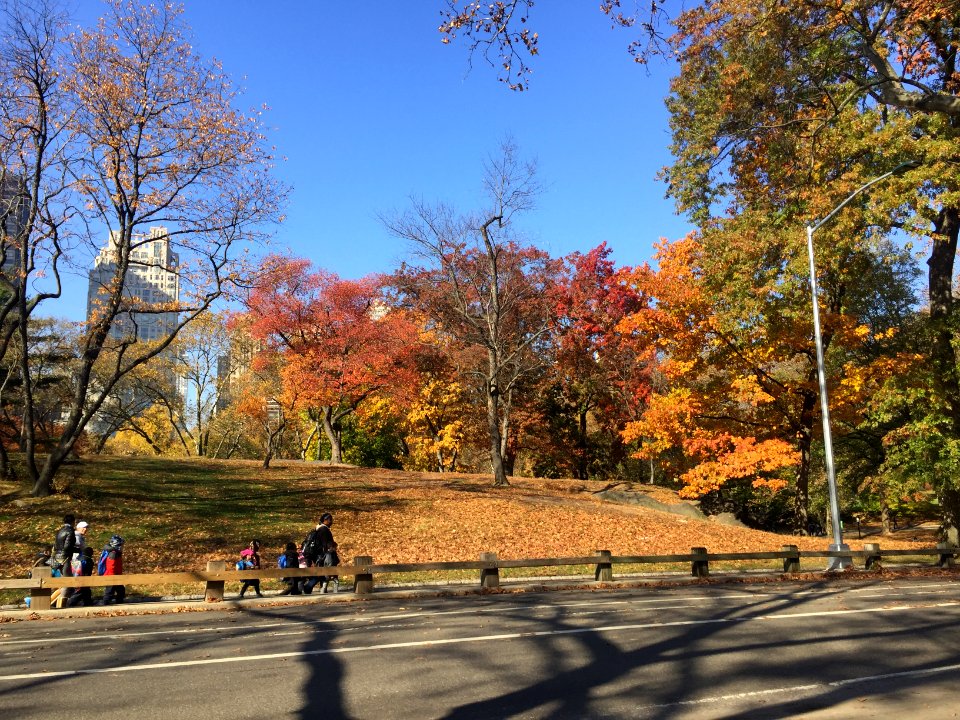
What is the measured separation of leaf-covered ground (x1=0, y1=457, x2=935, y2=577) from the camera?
753 inches

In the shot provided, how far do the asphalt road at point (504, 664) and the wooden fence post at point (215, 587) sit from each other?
1806 mm

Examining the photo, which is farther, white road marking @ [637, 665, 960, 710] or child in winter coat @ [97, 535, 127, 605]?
child in winter coat @ [97, 535, 127, 605]

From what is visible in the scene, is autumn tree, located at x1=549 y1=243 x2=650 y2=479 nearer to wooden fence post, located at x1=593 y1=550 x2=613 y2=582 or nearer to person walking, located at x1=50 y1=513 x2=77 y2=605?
wooden fence post, located at x1=593 y1=550 x2=613 y2=582

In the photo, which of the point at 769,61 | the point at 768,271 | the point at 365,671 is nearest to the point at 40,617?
the point at 365,671

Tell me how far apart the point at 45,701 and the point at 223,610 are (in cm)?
719

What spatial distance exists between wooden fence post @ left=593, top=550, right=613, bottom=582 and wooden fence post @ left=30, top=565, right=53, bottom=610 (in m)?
11.6

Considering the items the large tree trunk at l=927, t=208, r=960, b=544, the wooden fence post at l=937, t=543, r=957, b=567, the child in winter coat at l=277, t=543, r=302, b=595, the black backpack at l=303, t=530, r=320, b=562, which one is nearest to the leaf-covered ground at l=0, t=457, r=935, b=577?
the child in winter coat at l=277, t=543, r=302, b=595

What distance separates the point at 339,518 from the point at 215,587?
9.99 m

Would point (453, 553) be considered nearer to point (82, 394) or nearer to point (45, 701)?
point (82, 394)

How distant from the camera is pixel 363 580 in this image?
48.6 feet

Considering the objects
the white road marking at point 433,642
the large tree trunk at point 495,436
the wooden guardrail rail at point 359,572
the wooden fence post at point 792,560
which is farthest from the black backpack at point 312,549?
the large tree trunk at point 495,436

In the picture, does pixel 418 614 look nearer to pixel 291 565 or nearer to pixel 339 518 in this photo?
pixel 291 565

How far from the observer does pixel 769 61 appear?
16250mm

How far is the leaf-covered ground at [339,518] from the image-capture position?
62.7 ft
